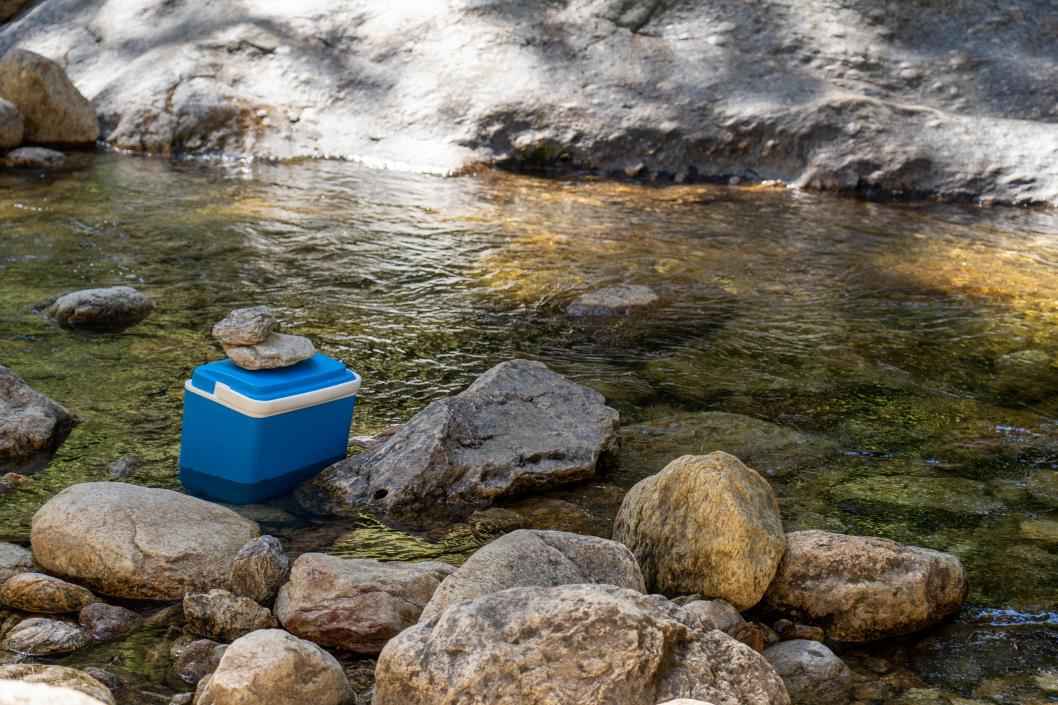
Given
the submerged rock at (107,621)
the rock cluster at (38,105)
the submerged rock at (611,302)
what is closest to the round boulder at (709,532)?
the submerged rock at (107,621)

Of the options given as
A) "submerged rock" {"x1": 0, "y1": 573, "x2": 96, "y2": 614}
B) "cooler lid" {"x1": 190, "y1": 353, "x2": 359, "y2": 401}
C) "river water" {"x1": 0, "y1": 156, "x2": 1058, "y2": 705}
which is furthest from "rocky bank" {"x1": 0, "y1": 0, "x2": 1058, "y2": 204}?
"submerged rock" {"x1": 0, "y1": 573, "x2": 96, "y2": 614}

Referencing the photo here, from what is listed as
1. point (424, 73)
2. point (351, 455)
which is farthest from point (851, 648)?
point (424, 73)

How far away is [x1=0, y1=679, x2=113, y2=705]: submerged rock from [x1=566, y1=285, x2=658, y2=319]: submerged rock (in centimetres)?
488

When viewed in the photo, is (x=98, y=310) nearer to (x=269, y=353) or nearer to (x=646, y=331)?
(x=269, y=353)

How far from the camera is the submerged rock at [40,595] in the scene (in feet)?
11.7

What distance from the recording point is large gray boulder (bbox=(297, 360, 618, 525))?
446 cm

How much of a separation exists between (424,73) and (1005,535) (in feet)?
30.6

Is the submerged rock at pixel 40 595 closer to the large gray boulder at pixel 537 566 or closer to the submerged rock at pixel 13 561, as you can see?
the submerged rock at pixel 13 561

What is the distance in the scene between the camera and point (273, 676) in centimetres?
300

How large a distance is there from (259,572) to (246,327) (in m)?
1.01

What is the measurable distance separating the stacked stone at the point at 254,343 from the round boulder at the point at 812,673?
1.99 meters

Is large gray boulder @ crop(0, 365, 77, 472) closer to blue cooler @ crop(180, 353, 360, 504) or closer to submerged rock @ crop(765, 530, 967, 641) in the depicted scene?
blue cooler @ crop(180, 353, 360, 504)

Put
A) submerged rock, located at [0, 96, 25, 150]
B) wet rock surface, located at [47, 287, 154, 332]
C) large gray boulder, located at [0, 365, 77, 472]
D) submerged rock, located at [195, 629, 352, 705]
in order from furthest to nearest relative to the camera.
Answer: submerged rock, located at [0, 96, 25, 150], wet rock surface, located at [47, 287, 154, 332], large gray boulder, located at [0, 365, 77, 472], submerged rock, located at [195, 629, 352, 705]

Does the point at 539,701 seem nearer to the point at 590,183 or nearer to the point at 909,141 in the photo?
the point at 590,183
